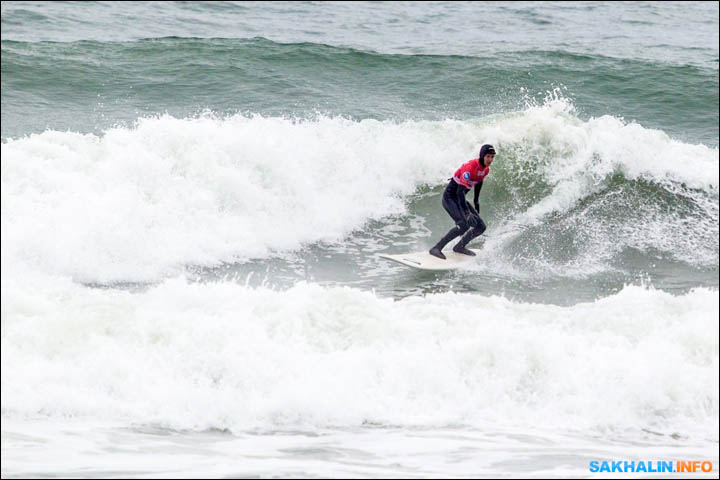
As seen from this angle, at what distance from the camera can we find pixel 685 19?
1133 inches

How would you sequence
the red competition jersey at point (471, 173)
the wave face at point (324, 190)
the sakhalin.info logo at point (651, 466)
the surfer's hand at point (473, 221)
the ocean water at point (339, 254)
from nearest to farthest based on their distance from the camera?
the sakhalin.info logo at point (651, 466)
the ocean water at point (339, 254)
the wave face at point (324, 190)
the surfer's hand at point (473, 221)
the red competition jersey at point (471, 173)

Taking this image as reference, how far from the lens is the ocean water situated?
6.43 m

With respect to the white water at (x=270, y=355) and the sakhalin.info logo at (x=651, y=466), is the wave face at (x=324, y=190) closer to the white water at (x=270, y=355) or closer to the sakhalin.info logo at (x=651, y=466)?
the white water at (x=270, y=355)

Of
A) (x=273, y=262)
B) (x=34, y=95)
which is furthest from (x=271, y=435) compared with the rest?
(x=34, y=95)

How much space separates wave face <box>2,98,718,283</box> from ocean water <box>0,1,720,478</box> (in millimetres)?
42

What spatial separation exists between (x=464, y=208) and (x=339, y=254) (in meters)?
1.69

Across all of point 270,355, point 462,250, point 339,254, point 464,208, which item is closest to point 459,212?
point 464,208

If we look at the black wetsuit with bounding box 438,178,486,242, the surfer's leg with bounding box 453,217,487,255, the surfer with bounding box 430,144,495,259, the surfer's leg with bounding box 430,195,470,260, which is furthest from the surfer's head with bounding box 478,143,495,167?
the surfer's leg with bounding box 453,217,487,255

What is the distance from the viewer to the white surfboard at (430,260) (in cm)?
1119

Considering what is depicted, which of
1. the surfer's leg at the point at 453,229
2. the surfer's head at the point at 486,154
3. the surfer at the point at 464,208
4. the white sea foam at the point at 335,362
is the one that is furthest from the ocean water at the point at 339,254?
the surfer's head at the point at 486,154

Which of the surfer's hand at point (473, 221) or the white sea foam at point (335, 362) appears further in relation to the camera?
the surfer's hand at point (473, 221)

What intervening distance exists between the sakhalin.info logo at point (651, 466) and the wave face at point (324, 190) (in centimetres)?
516

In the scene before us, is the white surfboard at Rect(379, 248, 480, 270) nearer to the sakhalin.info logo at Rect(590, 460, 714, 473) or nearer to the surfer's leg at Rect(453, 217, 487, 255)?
the surfer's leg at Rect(453, 217, 487, 255)

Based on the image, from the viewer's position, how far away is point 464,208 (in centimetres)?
1162
